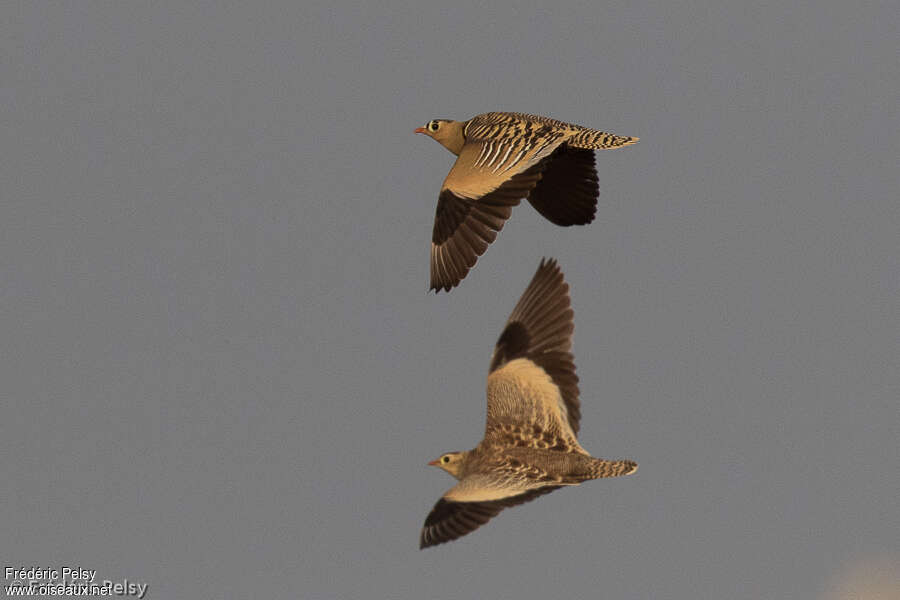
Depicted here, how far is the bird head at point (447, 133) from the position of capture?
19141 mm

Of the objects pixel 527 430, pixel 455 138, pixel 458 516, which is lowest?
pixel 458 516

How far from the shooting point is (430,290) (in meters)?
16.7

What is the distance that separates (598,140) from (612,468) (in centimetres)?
385

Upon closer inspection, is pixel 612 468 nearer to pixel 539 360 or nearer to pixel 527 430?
pixel 527 430

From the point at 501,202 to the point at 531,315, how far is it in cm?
143

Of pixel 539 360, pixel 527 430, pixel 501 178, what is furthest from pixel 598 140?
pixel 527 430

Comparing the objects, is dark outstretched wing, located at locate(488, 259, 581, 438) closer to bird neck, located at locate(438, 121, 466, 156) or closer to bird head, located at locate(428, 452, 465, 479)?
bird head, located at locate(428, 452, 465, 479)

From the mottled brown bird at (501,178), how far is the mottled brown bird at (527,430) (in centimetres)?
107

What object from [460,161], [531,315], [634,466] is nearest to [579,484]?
[634,466]

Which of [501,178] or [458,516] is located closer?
[458,516]

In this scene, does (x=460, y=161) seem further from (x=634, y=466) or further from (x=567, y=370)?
(x=634, y=466)

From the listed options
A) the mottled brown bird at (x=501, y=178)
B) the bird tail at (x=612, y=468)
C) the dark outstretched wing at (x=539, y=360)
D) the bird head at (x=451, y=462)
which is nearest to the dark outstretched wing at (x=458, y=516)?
the bird tail at (x=612, y=468)

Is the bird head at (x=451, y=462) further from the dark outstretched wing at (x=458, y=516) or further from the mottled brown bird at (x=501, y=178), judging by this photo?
the mottled brown bird at (x=501, y=178)

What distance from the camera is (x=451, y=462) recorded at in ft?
55.5
